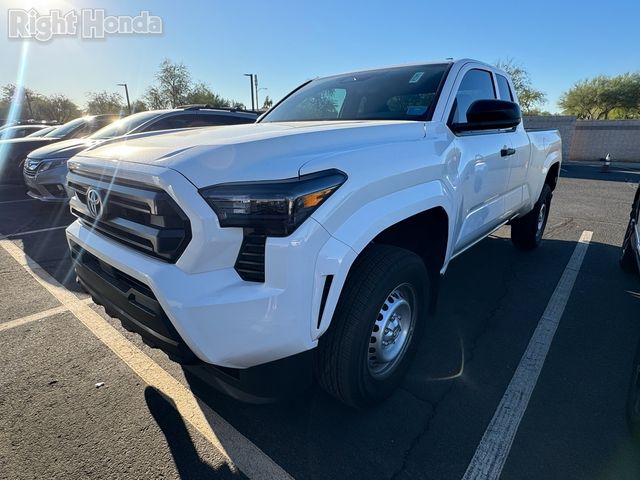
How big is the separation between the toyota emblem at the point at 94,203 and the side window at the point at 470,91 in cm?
222

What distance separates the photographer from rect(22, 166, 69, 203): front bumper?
6.63m

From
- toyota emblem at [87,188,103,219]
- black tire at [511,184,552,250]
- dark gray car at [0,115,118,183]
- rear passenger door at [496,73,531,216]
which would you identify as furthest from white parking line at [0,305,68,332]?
dark gray car at [0,115,118,183]

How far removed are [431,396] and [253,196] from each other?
1.70 m

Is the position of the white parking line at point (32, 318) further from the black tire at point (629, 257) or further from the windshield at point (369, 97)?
the black tire at point (629, 257)

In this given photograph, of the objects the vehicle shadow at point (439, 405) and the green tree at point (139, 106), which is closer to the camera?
the vehicle shadow at point (439, 405)

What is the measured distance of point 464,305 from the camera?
362cm

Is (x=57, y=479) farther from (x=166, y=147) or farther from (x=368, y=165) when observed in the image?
(x=368, y=165)

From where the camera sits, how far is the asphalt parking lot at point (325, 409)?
76.3 inches

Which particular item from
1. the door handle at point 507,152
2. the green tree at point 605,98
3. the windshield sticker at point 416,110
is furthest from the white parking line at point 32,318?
the green tree at point 605,98

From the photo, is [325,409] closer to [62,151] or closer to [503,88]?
[503,88]

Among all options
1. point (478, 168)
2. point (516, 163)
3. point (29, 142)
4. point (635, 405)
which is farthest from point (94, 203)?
point (29, 142)

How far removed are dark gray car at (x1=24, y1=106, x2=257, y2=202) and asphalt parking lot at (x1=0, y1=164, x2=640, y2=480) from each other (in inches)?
139

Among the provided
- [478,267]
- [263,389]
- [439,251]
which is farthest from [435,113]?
[478,267]

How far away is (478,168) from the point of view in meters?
2.95
